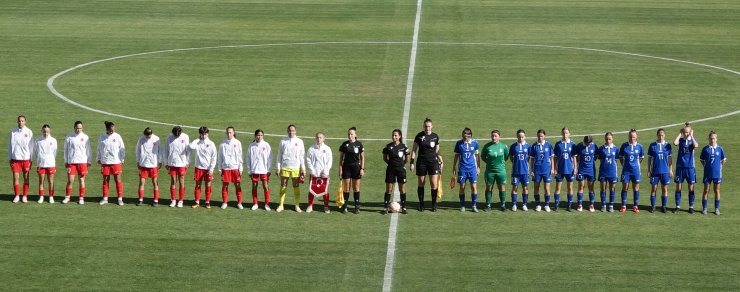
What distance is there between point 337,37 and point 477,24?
615 centimetres

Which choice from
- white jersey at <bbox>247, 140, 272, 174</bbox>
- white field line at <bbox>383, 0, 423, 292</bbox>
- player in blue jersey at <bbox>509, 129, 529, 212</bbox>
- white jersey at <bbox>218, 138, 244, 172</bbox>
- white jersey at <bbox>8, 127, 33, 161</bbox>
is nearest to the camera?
white field line at <bbox>383, 0, 423, 292</bbox>

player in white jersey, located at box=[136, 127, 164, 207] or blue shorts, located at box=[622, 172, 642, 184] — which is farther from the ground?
blue shorts, located at box=[622, 172, 642, 184]

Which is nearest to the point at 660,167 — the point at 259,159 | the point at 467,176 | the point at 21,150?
the point at 467,176

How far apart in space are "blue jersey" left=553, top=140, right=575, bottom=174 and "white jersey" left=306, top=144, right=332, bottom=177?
4.91 meters

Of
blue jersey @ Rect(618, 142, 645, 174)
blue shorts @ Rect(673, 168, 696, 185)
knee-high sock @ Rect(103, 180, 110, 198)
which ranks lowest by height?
knee-high sock @ Rect(103, 180, 110, 198)

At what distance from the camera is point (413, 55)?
1870 inches

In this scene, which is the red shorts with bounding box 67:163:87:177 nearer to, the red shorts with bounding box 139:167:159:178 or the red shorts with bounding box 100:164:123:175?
the red shorts with bounding box 100:164:123:175

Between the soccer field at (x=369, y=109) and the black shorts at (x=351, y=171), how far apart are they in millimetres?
800

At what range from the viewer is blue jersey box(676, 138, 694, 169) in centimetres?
2848

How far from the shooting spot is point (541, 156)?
28469 millimetres

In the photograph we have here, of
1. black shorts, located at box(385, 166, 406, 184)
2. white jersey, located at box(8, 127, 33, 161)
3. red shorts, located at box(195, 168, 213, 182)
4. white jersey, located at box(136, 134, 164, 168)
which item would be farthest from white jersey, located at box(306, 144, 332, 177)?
white jersey, located at box(8, 127, 33, 161)

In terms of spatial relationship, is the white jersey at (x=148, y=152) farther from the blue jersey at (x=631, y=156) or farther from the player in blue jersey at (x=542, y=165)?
the blue jersey at (x=631, y=156)

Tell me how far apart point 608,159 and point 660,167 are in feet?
3.59

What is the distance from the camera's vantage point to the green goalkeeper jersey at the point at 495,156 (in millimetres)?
28297
